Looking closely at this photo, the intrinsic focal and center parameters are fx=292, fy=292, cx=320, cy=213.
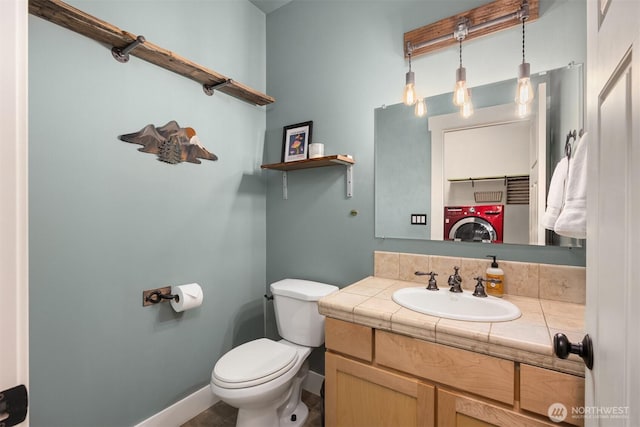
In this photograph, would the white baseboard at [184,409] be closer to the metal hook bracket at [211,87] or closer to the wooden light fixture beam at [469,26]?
the metal hook bracket at [211,87]

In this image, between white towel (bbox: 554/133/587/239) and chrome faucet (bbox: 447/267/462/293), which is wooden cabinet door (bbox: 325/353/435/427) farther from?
white towel (bbox: 554/133/587/239)

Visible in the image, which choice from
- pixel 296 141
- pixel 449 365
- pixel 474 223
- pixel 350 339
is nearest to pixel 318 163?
pixel 296 141

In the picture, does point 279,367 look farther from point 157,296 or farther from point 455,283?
point 455,283

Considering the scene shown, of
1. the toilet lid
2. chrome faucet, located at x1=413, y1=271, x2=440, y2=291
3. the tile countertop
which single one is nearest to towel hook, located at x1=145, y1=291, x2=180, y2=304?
the toilet lid

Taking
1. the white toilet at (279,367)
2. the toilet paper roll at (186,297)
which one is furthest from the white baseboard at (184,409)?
the toilet paper roll at (186,297)

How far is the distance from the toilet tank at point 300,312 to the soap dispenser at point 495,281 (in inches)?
33.1

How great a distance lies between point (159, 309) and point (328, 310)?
3.23 ft

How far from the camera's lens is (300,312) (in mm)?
1738

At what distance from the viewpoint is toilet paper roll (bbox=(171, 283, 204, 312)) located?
5.29 feet

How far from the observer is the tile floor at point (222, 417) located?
5.63ft

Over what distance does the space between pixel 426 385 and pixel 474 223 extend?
2.70 ft

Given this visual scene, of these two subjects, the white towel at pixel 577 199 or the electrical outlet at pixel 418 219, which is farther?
the electrical outlet at pixel 418 219

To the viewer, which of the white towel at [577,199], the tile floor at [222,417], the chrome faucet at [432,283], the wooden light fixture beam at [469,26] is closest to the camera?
the white towel at [577,199]

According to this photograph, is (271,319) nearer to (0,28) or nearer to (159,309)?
(159,309)
